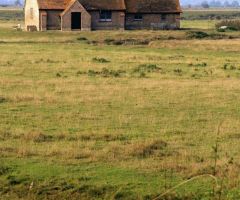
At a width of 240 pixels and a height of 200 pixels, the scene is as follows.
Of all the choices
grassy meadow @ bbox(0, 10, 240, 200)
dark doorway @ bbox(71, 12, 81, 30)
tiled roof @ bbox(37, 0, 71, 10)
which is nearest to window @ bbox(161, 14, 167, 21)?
dark doorway @ bbox(71, 12, 81, 30)

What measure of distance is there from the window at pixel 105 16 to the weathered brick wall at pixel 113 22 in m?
0.34

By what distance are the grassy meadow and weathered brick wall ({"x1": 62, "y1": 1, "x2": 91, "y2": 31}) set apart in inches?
976

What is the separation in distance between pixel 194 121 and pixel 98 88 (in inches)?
312

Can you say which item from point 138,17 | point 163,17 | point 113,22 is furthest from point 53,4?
point 163,17

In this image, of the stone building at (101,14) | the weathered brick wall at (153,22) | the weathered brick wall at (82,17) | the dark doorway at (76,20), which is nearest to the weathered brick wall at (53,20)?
the stone building at (101,14)

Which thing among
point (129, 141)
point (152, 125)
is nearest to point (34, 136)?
point (129, 141)

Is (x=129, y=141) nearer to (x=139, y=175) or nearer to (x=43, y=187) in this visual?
(x=139, y=175)

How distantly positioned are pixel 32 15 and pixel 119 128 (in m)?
54.1

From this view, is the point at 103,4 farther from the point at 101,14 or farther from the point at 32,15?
the point at 32,15

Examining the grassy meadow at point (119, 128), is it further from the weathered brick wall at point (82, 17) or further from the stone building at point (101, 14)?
the stone building at point (101, 14)

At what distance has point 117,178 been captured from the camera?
42.1 ft

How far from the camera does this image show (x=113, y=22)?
68688mm

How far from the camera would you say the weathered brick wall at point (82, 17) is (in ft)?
217

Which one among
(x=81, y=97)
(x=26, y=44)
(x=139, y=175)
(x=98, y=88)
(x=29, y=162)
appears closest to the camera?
(x=139, y=175)
